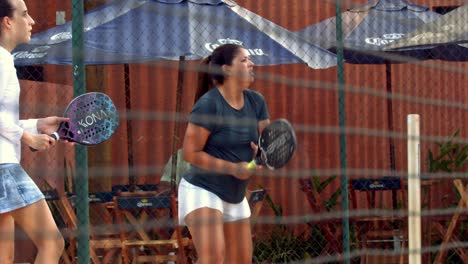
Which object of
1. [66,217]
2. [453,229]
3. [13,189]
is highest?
[13,189]

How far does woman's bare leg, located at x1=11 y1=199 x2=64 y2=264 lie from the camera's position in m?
4.91

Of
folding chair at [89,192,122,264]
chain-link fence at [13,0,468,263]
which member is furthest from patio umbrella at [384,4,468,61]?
folding chair at [89,192,122,264]

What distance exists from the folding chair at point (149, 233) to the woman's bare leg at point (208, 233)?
1088 mm

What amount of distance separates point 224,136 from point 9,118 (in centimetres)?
114

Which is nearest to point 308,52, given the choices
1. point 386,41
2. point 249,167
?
point 386,41

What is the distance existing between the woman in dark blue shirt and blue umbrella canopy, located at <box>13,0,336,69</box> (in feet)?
1.47

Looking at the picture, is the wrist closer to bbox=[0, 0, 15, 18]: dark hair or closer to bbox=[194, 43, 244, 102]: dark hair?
bbox=[0, 0, 15, 18]: dark hair

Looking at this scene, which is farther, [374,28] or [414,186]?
[374,28]

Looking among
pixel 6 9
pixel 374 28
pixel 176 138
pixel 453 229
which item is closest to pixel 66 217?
pixel 176 138

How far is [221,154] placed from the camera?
17.4 ft

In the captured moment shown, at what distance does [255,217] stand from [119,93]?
123 centimetres

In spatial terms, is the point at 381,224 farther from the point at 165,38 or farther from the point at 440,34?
the point at 165,38

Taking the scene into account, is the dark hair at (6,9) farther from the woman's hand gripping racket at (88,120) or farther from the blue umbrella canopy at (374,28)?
the blue umbrella canopy at (374,28)

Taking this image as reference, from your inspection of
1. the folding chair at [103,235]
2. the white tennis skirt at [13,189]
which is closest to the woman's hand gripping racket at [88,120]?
the white tennis skirt at [13,189]
